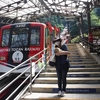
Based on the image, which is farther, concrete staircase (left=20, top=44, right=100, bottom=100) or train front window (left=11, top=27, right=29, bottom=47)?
train front window (left=11, top=27, right=29, bottom=47)

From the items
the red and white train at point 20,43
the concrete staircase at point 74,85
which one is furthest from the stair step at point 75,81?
the red and white train at point 20,43

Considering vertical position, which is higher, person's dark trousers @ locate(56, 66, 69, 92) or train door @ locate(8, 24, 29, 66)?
train door @ locate(8, 24, 29, 66)

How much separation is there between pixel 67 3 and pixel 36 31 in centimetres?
1022

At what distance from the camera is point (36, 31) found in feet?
30.2

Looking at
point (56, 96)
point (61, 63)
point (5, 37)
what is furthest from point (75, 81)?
point (5, 37)

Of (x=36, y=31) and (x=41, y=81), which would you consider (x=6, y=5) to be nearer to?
(x=36, y=31)

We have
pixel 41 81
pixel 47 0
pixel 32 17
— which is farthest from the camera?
pixel 32 17

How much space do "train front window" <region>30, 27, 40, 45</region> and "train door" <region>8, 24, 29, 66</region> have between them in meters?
0.22

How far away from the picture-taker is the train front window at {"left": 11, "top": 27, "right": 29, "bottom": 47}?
916 cm

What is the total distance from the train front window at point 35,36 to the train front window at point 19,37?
10.6 inches

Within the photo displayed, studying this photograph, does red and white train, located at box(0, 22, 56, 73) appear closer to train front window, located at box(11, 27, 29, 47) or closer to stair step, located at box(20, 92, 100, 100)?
train front window, located at box(11, 27, 29, 47)

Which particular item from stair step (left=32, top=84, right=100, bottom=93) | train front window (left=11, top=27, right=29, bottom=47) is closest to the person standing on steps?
stair step (left=32, top=84, right=100, bottom=93)

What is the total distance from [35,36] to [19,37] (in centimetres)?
74

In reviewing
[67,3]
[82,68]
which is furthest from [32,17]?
[82,68]
